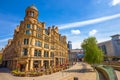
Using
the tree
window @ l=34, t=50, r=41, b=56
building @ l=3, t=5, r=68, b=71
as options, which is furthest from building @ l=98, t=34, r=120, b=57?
window @ l=34, t=50, r=41, b=56

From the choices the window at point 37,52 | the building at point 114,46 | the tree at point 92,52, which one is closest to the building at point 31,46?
the window at point 37,52

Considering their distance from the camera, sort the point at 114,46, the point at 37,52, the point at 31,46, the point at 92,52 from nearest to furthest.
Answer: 1. the point at 31,46
2. the point at 92,52
3. the point at 37,52
4. the point at 114,46

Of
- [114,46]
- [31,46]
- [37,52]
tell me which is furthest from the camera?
[114,46]

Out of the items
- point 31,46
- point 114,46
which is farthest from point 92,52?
point 114,46

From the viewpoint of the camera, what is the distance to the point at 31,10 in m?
35.9

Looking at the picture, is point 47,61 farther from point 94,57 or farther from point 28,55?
point 94,57

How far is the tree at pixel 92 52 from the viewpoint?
1297 inches

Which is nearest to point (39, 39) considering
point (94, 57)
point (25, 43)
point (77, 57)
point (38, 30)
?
point (38, 30)

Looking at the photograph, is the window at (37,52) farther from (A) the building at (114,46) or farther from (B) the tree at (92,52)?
(A) the building at (114,46)

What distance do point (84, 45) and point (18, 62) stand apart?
2367 cm

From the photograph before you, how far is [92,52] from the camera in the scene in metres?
33.5

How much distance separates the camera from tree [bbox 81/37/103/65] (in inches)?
1297

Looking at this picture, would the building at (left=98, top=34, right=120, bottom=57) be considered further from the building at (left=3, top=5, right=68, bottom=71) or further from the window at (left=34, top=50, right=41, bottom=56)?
the window at (left=34, top=50, right=41, bottom=56)

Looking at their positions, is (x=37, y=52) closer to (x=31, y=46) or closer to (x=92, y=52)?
(x=31, y=46)
